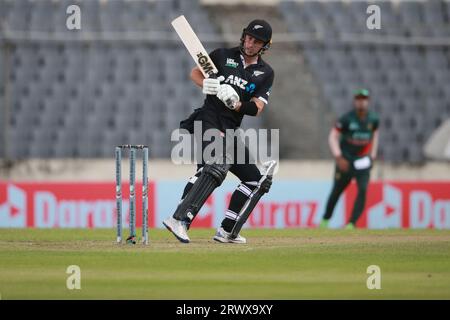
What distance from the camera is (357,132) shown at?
14.7m

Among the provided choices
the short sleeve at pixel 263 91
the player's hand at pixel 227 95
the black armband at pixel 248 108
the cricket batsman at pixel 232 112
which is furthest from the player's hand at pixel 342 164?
the player's hand at pixel 227 95

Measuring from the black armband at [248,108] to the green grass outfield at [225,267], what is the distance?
1.12 meters

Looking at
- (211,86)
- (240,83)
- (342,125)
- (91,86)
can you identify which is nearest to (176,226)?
(211,86)

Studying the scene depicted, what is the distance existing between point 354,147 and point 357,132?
203 mm

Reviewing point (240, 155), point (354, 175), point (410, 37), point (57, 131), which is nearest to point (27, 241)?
point (240, 155)

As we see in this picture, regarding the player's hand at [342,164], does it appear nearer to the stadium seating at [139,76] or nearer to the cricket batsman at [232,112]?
the stadium seating at [139,76]

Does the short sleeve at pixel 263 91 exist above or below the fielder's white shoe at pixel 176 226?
above

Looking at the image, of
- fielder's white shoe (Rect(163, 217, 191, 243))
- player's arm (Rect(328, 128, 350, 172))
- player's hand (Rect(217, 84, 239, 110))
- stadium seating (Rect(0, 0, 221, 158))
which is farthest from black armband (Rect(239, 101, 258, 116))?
stadium seating (Rect(0, 0, 221, 158))

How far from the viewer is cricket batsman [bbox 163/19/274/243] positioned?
29.4ft

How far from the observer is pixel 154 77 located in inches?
694

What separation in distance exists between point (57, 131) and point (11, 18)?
2.25 meters

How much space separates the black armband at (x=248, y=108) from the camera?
9062 millimetres

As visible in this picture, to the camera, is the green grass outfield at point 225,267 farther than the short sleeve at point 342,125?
No

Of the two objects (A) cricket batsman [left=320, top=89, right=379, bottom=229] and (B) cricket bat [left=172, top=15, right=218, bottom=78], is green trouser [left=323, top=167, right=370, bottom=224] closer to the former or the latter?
(A) cricket batsman [left=320, top=89, right=379, bottom=229]
